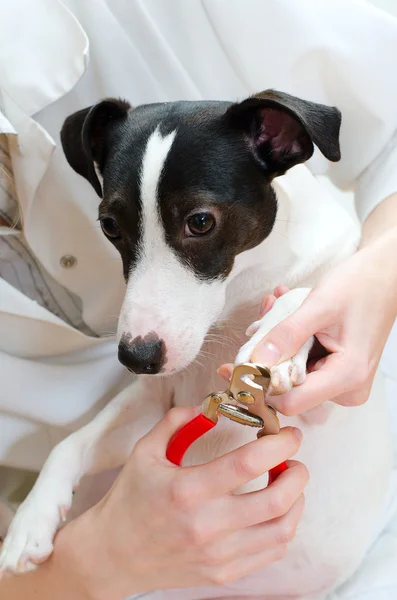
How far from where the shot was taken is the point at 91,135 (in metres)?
1.12

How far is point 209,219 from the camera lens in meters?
0.96

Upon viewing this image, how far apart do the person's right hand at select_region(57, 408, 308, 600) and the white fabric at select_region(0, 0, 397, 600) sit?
11.8 inches

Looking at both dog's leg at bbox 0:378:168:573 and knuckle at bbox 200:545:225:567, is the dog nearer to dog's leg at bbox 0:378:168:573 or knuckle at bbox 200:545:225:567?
dog's leg at bbox 0:378:168:573

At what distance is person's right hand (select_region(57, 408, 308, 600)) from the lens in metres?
0.87

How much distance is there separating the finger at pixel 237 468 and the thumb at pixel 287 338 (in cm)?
14

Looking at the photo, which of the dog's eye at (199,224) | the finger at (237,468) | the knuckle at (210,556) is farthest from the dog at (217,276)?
the knuckle at (210,556)

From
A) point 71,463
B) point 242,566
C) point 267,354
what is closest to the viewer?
point 267,354

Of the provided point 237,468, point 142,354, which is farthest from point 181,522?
point 142,354

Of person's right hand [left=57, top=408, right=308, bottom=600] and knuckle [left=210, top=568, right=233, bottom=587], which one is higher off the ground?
Result: person's right hand [left=57, top=408, right=308, bottom=600]

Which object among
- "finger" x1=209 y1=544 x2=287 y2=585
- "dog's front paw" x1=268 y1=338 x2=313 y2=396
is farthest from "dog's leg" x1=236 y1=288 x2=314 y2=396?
"finger" x1=209 y1=544 x2=287 y2=585

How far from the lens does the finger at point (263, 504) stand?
87 cm

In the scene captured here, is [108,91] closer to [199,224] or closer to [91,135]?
[91,135]

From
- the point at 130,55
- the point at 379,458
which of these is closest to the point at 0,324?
the point at 130,55

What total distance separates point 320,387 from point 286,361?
0.06 meters
